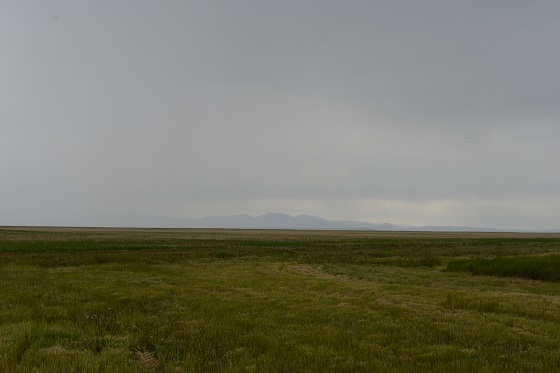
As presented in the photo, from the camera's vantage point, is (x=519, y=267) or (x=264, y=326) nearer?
(x=264, y=326)

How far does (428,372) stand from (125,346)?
30.8 feet

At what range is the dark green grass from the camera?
3595 cm

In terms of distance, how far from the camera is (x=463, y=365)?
11469mm

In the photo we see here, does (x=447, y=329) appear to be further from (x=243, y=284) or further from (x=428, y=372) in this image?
(x=243, y=284)

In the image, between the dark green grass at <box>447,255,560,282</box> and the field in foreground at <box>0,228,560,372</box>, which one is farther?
the dark green grass at <box>447,255,560,282</box>

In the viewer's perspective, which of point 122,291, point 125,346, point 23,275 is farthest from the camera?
point 23,275

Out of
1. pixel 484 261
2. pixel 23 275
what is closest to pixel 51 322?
pixel 23 275

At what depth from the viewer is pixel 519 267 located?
3797 centimetres

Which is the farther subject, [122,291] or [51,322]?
[122,291]

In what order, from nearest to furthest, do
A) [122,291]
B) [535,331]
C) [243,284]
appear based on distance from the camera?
[535,331]
[122,291]
[243,284]

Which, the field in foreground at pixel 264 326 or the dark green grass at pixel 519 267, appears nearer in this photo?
the field in foreground at pixel 264 326

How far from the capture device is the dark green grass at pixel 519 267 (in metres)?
36.0

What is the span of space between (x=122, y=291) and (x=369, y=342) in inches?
646

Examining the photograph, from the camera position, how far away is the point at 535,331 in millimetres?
15953
